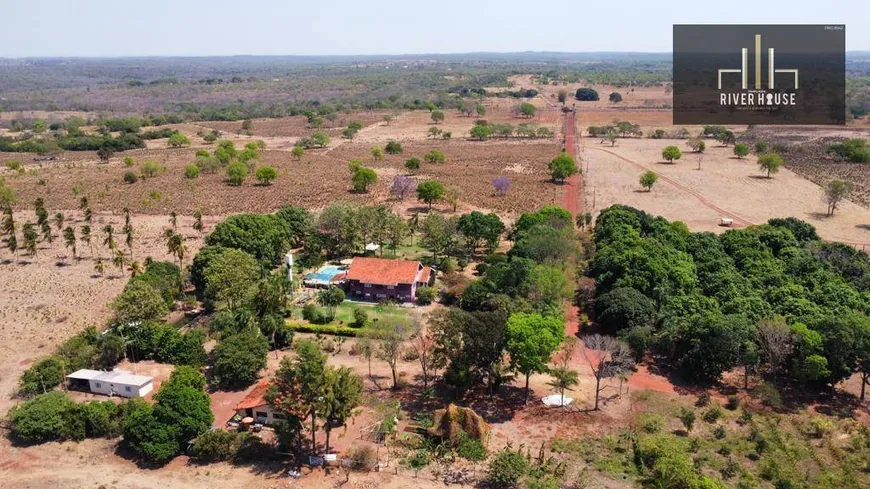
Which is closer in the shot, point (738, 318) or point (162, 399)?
point (162, 399)

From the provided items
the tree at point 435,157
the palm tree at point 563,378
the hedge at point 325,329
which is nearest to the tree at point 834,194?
the palm tree at point 563,378

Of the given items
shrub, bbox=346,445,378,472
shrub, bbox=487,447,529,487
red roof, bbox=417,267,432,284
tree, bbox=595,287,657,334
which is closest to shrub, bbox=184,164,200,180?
red roof, bbox=417,267,432,284

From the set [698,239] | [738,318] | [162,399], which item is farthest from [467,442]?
[698,239]

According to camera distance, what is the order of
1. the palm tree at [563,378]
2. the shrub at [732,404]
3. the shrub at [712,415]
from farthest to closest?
the shrub at [732,404], the palm tree at [563,378], the shrub at [712,415]

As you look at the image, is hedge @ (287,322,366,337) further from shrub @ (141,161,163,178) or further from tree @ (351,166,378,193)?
shrub @ (141,161,163,178)

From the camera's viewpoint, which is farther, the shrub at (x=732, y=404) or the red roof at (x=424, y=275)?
the red roof at (x=424, y=275)

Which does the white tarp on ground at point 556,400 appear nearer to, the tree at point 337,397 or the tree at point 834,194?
the tree at point 337,397

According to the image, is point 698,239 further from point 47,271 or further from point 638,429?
point 47,271
